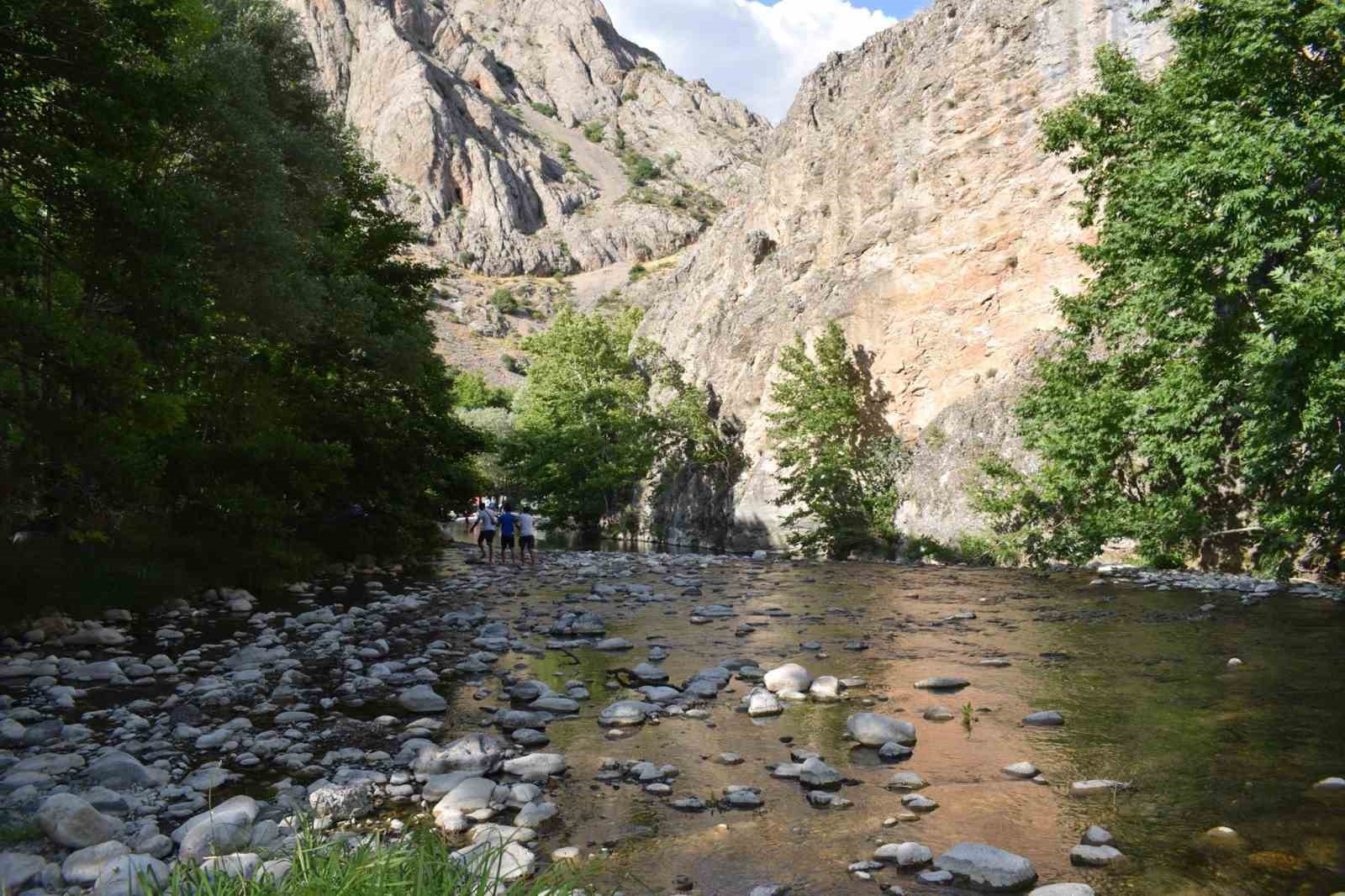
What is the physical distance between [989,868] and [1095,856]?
2.30ft

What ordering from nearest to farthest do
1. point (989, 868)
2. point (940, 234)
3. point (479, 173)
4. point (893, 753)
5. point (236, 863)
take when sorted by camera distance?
point (236, 863) → point (989, 868) → point (893, 753) → point (940, 234) → point (479, 173)

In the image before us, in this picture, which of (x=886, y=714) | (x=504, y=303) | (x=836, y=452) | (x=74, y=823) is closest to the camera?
(x=74, y=823)

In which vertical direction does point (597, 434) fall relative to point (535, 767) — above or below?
above

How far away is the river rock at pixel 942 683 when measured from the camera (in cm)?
841

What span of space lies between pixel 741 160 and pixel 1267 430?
637ft

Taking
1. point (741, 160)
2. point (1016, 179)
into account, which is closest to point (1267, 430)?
point (1016, 179)

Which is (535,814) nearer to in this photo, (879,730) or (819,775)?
(819,775)

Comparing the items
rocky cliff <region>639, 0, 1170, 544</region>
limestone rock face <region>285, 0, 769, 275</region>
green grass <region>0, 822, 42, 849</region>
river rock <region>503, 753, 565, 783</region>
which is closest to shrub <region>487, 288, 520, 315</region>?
limestone rock face <region>285, 0, 769, 275</region>

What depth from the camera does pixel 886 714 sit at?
24.4 ft

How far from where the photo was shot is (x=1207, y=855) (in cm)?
451

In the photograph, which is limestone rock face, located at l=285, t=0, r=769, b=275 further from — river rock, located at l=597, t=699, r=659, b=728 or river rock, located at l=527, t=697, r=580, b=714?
river rock, located at l=597, t=699, r=659, b=728

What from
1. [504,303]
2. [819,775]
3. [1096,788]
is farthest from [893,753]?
[504,303]

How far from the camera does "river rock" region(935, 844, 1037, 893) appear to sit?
4.18 m

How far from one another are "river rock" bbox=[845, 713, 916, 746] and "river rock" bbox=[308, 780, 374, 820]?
365cm
